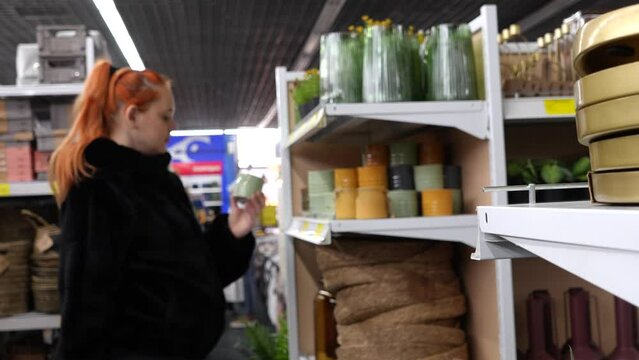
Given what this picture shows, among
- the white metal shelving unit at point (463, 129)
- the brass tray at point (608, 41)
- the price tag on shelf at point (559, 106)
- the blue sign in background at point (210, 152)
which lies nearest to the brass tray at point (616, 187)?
the brass tray at point (608, 41)

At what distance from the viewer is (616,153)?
25.4 inches

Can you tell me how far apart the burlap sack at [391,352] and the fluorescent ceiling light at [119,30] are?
3.99 m

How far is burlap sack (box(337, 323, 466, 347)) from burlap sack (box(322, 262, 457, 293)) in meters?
0.14

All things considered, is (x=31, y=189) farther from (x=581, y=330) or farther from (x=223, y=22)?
(x=223, y=22)

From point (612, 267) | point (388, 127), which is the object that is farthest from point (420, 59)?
point (612, 267)

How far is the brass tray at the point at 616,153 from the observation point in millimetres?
625

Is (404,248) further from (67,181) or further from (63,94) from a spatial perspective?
(63,94)

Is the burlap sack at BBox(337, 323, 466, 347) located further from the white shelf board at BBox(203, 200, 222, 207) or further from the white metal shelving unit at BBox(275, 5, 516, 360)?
the white shelf board at BBox(203, 200, 222, 207)

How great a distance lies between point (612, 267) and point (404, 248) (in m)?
1.69

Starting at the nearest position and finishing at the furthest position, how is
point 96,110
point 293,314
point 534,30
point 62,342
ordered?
1. point 62,342
2. point 96,110
3. point 293,314
4. point 534,30

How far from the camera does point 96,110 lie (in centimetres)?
241

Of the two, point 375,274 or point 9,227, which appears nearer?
point 375,274

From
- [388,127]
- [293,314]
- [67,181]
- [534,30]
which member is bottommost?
[293,314]

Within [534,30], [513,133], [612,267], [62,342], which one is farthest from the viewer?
[534,30]
